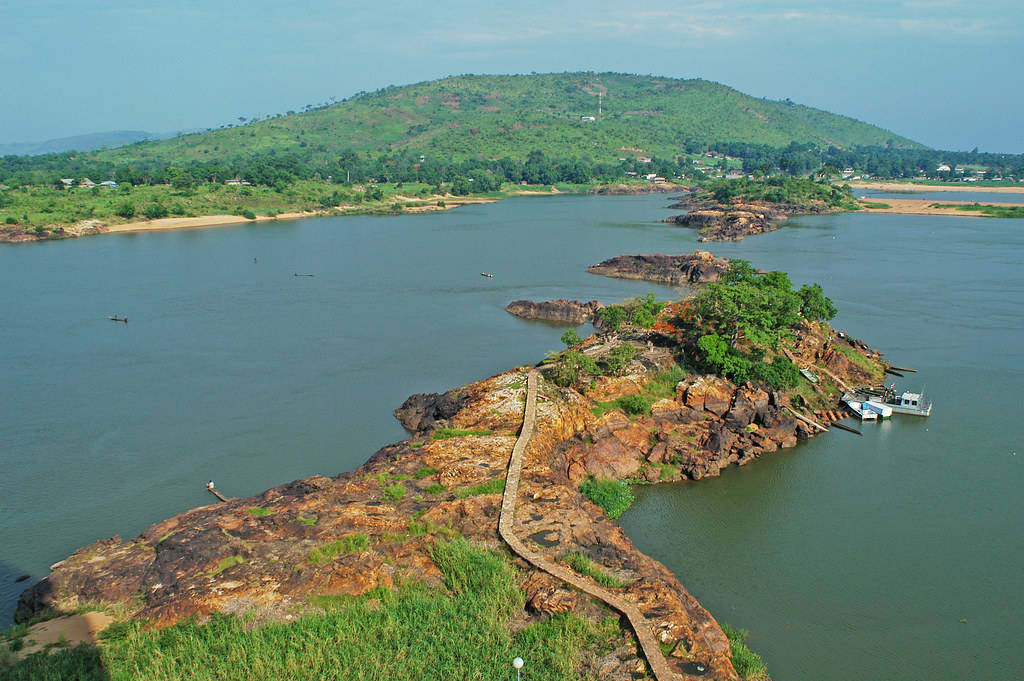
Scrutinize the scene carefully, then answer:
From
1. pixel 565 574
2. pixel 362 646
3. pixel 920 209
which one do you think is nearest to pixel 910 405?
pixel 565 574

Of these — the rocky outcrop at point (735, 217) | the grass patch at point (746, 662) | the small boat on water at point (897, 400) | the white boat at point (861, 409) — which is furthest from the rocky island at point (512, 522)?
the rocky outcrop at point (735, 217)

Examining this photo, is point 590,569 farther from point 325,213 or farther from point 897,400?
point 325,213

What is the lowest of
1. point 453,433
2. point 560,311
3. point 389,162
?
point 453,433

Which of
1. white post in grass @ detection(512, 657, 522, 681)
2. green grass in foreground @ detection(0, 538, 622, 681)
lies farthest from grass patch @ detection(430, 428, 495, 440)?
white post in grass @ detection(512, 657, 522, 681)

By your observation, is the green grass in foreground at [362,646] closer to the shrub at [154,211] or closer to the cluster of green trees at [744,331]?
the cluster of green trees at [744,331]

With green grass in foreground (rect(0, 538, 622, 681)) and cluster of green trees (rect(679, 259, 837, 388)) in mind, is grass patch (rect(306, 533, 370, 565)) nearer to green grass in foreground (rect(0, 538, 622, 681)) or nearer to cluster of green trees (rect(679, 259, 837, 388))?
green grass in foreground (rect(0, 538, 622, 681))
